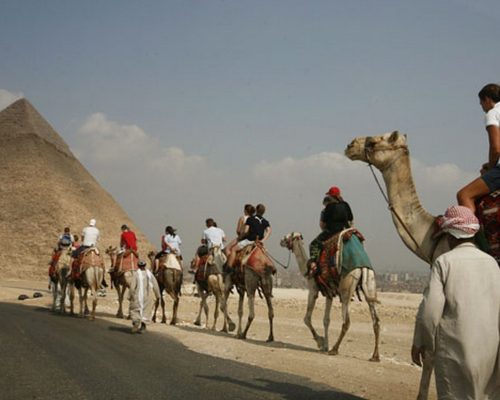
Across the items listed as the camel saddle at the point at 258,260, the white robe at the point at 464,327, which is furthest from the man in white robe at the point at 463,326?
the camel saddle at the point at 258,260

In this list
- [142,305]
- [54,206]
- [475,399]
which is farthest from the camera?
[54,206]

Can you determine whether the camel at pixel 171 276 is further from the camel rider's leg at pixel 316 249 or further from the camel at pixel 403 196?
the camel at pixel 403 196

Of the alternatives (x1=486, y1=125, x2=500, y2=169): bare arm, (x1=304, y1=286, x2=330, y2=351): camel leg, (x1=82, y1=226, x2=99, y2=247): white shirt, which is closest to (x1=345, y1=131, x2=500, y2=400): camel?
(x1=486, y1=125, x2=500, y2=169): bare arm

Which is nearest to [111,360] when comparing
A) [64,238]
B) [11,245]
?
[64,238]

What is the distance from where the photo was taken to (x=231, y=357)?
10.9 meters

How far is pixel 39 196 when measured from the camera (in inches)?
4434

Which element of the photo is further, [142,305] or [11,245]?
[11,245]

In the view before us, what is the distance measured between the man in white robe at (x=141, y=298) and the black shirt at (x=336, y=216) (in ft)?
16.2

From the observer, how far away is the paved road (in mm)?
7043

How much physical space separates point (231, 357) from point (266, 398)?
4.10m

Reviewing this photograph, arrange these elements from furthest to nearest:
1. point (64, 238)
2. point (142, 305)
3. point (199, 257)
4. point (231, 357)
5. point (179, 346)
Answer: point (64, 238) → point (199, 257) → point (142, 305) → point (179, 346) → point (231, 357)

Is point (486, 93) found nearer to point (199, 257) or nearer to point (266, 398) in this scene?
point (266, 398)

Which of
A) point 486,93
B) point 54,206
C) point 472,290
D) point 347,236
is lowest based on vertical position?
point 472,290

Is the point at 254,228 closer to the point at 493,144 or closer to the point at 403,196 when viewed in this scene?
the point at 403,196
